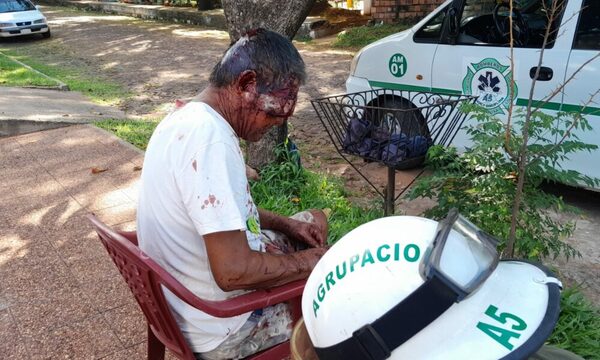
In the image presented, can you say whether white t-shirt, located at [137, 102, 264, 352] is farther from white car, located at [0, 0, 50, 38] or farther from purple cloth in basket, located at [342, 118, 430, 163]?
white car, located at [0, 0, 50, 38]

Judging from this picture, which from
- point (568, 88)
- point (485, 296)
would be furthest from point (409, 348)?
point (568, 88)

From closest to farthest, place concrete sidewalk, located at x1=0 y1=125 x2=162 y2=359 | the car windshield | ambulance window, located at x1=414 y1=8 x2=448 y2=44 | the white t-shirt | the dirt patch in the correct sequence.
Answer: the white t-shirt → concrete sidewalk, located at x1=0 y1=125 x2=162 y2=359 → ambulance window, located at x1=414 y1=8 x2=448 y2=44 → the dirt patch → the car windshield

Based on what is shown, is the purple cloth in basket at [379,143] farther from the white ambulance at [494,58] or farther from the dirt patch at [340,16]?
the dirt patch at [340,16]

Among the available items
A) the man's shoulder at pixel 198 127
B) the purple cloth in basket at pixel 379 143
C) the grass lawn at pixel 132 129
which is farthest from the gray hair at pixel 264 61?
the grass lawn at pixel 132 129

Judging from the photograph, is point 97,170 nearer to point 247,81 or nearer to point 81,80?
point 247,81

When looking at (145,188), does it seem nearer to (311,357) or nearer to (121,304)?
(311,357)

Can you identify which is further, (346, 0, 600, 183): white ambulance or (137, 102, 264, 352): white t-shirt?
(346, 0, 600, 183): white ambulance

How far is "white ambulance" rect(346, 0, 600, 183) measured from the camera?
400 cm

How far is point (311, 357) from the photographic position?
1247mm

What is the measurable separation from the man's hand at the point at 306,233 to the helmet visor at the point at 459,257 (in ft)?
3.24

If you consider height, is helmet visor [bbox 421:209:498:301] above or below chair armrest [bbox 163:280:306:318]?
above

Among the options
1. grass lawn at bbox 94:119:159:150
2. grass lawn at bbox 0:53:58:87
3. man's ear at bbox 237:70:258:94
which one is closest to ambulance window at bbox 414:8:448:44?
grass lawn at bbox 94:119:159:150

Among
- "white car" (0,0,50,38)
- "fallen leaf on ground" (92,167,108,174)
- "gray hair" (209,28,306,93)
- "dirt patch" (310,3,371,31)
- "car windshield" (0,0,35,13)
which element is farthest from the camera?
"car windshield" (0,0,35,13)

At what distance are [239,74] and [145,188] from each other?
472 mm
